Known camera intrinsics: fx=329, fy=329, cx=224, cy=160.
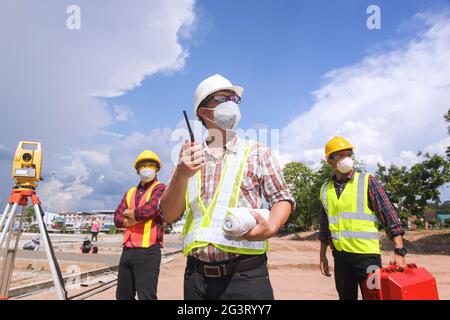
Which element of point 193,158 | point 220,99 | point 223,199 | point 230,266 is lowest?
point 230,266

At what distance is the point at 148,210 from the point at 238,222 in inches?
111

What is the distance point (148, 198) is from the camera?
4.35 meters

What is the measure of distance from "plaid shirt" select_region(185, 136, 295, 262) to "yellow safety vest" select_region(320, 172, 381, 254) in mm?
2180

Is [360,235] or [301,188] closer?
[360,235]

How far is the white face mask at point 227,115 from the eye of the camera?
190cm

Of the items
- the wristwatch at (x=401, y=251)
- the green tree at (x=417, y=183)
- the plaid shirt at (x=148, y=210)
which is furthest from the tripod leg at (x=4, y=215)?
the green tree at (x=417, y=183)

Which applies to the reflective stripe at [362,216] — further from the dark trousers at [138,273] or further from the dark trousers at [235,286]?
the dark trousers at [138,273]

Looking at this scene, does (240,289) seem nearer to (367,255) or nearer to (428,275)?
(428,275)

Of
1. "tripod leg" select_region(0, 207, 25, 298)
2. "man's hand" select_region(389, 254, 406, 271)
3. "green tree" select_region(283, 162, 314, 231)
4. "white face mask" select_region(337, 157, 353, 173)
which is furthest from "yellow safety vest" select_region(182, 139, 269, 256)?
"green tree" select_region(283, 162, 314, 231)

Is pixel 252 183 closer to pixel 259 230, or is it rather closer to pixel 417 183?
pixel 259 230

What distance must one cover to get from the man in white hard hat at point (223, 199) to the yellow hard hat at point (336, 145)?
2367 millimetres

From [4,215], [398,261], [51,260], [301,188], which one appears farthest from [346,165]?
[301,188]

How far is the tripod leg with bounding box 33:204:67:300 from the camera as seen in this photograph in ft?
12.7

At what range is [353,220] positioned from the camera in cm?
377
